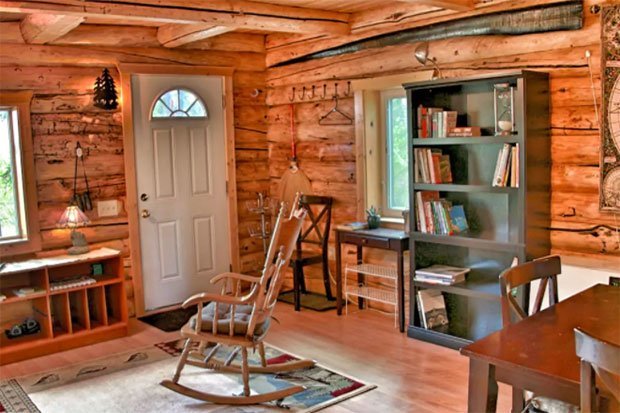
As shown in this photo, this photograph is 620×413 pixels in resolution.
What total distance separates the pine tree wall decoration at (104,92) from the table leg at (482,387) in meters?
3.87

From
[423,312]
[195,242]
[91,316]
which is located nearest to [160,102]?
[195,242]

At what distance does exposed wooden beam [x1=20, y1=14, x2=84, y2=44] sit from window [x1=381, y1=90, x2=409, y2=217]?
7.90 ft

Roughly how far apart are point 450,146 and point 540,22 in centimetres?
104

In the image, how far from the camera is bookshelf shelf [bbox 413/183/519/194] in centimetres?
401

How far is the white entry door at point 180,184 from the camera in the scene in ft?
Result: 17.7

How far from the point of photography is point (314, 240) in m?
5.83

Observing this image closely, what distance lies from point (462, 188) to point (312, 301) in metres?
1.92

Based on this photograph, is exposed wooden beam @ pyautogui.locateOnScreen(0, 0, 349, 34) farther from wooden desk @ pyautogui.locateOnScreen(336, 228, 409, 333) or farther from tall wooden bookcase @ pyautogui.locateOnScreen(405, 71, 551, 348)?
wooden desk @ pyautogui.locateOnScreen(336, 228, 409, 333)

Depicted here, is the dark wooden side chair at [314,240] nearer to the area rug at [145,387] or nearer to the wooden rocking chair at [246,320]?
the area rug at [145,387]

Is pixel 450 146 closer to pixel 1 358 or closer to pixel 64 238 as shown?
pixel 64 238

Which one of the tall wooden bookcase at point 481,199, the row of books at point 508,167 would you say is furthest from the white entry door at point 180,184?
the row of books at point 508,167

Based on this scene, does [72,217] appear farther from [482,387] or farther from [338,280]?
[482,387]

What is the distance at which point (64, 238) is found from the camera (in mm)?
4988

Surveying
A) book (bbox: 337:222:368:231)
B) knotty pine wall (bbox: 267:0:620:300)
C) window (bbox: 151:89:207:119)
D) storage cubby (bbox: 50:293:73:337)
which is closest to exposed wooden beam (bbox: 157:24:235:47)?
window (bbox: 151:89:207:119)
